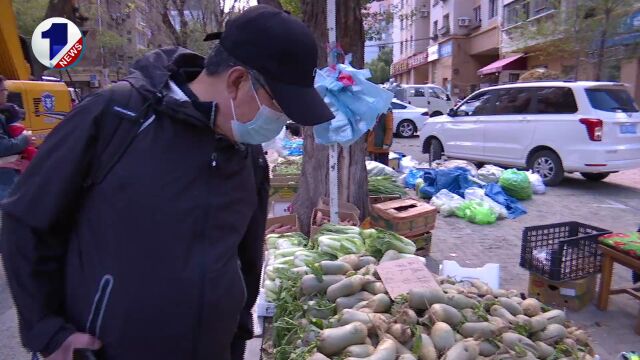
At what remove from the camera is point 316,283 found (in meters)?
3.15

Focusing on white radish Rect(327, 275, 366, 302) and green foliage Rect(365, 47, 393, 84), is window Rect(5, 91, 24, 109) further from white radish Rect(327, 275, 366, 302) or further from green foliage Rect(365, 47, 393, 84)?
green foliage Rect(365, 47, 393, 84)

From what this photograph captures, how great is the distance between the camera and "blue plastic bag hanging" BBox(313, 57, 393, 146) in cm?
406

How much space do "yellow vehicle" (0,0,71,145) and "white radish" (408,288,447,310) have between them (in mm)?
6739

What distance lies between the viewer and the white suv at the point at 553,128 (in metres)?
8.67

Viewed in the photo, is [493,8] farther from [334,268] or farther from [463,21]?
[334,268]

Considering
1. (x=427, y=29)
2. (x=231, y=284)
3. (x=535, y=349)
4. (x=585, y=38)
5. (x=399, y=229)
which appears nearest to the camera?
(x=231, y=284)

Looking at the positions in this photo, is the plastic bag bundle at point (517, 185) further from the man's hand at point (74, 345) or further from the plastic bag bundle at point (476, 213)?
the man's hand at point (74, 345)

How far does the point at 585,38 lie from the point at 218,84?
16326 mm

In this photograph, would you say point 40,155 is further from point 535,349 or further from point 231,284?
point 535,349

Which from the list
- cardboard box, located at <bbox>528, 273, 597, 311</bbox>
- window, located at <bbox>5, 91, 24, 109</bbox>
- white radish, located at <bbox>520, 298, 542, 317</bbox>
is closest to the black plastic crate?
cardboard box, located at <bbox>528, 273, 597, 311</bbox>

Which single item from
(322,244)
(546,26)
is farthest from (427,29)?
(322,244)

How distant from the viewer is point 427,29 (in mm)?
47094

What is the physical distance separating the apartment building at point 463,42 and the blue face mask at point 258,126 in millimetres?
30613

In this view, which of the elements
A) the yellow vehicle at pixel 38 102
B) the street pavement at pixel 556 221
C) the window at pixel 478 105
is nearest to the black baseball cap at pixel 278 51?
the street pavement at pixel 556 221
